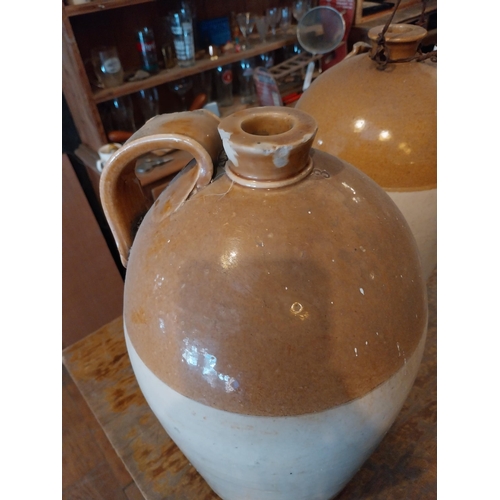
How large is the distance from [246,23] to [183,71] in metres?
0.46

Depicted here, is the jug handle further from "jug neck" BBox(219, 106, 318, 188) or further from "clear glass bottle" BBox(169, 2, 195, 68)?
"clear glass bottle" BBox(169, 2, 195, 68)

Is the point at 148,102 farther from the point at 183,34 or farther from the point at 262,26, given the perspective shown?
the point at 262,26

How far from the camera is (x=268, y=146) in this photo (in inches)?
20.6

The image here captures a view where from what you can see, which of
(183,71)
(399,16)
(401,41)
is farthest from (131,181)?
(399,16)

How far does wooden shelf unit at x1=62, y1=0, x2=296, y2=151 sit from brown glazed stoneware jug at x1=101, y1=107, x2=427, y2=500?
100 cm

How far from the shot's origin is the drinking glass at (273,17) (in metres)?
2.06

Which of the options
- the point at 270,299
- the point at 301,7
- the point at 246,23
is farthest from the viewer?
the point at 301,7

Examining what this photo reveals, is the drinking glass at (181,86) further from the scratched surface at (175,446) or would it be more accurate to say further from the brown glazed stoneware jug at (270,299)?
the brown glazed stoneware jug at (270,299)

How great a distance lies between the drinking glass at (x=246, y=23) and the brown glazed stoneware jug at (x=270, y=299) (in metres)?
1.55

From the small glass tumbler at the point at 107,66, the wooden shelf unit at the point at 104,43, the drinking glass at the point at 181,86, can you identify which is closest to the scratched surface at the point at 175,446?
the wooden shelf unit at the point at 104,43

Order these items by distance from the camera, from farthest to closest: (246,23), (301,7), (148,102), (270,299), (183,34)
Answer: (301,7), (246,23), (148,102), (183,34), (270,299)

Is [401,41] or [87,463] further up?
[401,41]

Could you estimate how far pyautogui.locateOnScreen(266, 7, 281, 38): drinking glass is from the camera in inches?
81.0

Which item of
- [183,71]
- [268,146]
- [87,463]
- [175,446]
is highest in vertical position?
[268,146]
